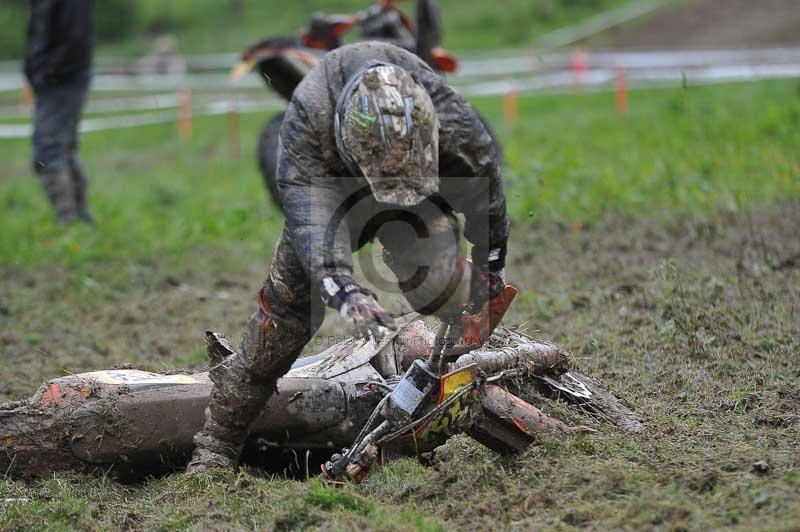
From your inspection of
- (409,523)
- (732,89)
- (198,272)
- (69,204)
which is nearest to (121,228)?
(69,204)

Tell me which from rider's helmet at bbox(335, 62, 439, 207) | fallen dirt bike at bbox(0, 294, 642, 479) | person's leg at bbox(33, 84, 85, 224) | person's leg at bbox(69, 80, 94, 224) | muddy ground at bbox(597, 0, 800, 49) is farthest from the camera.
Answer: muddy ground at bbox(597, 0, 800, 49)

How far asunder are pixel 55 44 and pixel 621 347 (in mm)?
6558

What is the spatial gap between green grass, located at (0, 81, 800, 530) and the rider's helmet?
1194 millimetres

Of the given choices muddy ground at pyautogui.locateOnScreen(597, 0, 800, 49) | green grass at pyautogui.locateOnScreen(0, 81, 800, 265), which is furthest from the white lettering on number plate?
muddy ground at pyautogui.locateOnScreen(597, 0, 800, 49)

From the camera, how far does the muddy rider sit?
3723mm

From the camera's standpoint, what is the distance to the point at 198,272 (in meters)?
8.82

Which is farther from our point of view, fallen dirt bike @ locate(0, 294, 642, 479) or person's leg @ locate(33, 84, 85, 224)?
person's leg @ locate(33, 84, 85, 224)

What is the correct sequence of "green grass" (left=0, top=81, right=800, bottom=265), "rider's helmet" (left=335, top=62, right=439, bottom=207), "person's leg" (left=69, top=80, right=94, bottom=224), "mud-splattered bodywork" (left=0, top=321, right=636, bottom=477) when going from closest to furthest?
"rider's helmet" (left=335, top=62, right=439, bottom=207) → "mud-splattered bodywork" (left=0, top=321, right=636, bottom=477) → "green grass" (left=0, top=81, right=800, bottom=265) → "person's leg" (left=69, top=80, right=94, bottom=224)

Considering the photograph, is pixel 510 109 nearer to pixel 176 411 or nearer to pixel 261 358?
pixel 176 411

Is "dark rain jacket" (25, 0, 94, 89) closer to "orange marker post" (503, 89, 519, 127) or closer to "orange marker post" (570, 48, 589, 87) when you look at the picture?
"orange marker post" (503, 89, 519, 127)

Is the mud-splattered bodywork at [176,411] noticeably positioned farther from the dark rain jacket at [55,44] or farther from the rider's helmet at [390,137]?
the dark rain jacket at [55,44]

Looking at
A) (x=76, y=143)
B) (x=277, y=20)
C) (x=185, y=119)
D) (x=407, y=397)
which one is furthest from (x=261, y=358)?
(x=277, y=20)

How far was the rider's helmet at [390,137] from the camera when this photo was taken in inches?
146

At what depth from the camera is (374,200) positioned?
4012 mm
